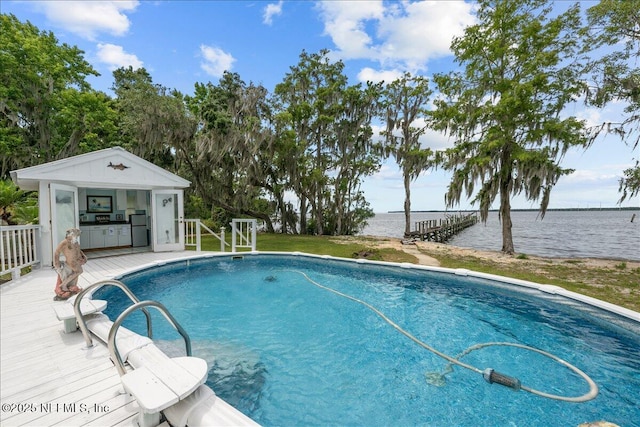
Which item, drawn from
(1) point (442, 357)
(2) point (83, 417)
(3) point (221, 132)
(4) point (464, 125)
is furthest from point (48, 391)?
(4) point (464, 125)

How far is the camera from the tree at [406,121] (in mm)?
14367

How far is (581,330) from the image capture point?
414 centimetres

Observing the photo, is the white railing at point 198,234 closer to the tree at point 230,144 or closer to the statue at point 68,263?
the tree at point 230,144

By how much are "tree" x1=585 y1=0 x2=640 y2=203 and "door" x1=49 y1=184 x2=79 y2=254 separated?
1572 centimetres

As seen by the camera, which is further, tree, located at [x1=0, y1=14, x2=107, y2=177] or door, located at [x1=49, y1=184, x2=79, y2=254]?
tree, located at [x1=0, y1=14, x2=107, y2=177]

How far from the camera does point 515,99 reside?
8.87 metres

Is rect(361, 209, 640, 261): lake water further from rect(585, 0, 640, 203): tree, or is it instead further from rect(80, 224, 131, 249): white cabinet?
rect(80, 224, 131, 249): white cabinet

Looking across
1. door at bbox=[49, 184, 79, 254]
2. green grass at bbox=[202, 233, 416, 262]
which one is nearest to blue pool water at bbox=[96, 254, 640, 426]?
door at bbox=[49, 184, 79, 254]

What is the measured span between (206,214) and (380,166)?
11.4 m

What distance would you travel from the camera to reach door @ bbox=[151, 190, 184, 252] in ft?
27.7

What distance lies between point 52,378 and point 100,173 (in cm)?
655

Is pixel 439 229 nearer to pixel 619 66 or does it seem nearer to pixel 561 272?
pixel 619 66

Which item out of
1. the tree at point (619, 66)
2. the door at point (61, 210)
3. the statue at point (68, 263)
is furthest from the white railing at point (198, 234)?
the tree at point (619, 66)

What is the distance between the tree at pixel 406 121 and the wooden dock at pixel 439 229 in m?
4.56
